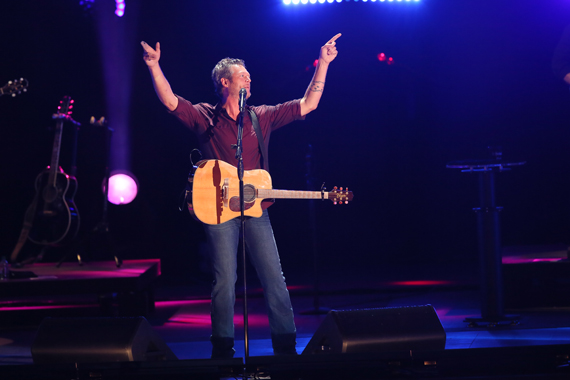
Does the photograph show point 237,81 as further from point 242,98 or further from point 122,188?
point 122,188

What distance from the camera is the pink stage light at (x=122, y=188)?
7.41 m

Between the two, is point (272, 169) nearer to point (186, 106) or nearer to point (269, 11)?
point (269, 11)

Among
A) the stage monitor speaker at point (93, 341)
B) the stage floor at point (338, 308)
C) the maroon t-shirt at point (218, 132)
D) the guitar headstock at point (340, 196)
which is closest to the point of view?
the stage monitor speaker at point (93, 341)

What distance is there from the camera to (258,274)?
3682mm

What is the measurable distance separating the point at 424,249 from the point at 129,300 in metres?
4.46

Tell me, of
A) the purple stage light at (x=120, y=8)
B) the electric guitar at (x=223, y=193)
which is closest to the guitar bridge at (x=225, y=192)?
the electric guitar at (x=223, y=193)

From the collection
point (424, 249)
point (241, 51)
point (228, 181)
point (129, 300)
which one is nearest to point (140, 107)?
point (241, 51)

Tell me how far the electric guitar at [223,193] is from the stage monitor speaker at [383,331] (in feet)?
2.83

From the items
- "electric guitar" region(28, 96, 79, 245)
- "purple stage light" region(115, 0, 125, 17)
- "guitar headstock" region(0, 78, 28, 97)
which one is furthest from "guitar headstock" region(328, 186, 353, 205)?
"purple stage light" region(115, 0, 125, 17)

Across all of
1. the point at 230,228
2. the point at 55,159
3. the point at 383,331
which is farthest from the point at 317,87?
the point at 55,159

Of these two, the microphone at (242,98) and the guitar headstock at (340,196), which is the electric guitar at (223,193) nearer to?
the guitar headstock at (340,196)

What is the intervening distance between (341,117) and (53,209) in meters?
4.05

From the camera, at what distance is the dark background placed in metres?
7.95

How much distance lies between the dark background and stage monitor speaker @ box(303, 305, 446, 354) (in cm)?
467
